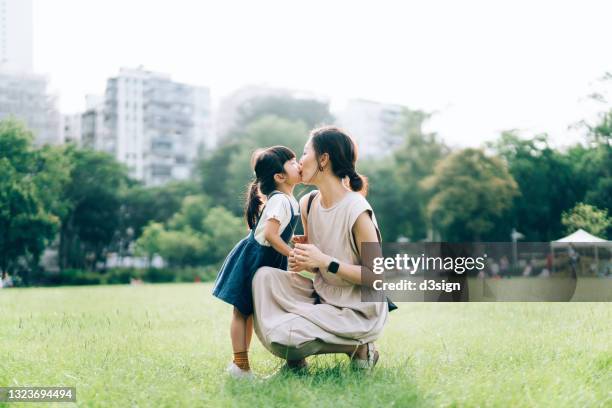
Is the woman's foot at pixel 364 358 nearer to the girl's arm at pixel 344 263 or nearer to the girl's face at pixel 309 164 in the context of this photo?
the girl's arm at pixel 344 263

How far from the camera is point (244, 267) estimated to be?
3426mm

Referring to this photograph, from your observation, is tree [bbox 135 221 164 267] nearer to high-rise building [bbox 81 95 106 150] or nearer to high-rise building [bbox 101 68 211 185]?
A: high-rise building [bbox 101 68 211 185]

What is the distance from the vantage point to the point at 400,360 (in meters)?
3.72

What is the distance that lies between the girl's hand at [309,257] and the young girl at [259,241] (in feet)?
0.40

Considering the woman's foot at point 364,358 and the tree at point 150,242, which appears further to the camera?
the tree at point 150,242

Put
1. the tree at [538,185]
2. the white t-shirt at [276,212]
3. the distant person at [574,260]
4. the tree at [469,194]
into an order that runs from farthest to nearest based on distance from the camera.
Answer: the tree at [469,194]
the tree at [538,185]
the distant person at [574,260]
the white t-shirt at [276,212]

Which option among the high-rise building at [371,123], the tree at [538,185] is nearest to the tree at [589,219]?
the tree at [538,185]

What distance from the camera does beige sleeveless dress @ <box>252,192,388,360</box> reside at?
3.15 m

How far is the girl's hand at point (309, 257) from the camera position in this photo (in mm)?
3176

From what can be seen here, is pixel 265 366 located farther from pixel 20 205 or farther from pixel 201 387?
pixel 20 205

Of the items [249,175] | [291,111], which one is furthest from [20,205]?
[291,111]

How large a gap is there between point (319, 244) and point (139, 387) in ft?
3.41

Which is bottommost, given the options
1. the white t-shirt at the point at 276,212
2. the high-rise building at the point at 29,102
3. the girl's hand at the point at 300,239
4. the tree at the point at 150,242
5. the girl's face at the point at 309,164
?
the tree at the point at 150,242

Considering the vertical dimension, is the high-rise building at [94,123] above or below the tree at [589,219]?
above
